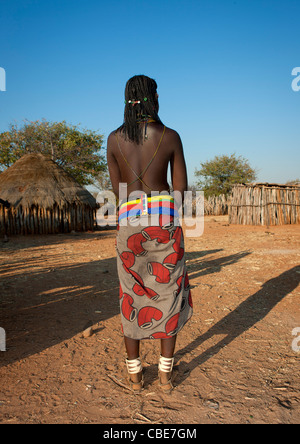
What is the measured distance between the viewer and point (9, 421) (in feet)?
5.72

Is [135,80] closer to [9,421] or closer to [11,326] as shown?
[9,421]

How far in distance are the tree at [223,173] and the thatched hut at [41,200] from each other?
59.0ft

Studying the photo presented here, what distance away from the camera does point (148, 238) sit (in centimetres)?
201

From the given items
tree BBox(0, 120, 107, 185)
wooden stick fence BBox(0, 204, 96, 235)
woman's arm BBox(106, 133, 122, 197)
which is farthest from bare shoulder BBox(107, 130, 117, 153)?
tree BBox(0, 120, 107, 185)

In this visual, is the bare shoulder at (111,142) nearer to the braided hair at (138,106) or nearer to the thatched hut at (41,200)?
the braided hair at (138,106)

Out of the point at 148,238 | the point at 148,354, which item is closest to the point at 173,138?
the point at 148,238

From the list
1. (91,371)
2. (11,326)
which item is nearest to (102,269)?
(11,326)

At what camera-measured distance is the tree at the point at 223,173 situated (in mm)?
28562

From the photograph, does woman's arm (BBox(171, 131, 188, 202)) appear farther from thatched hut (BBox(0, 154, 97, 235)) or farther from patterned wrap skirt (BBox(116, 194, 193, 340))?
thatched hut (BBox(0, 154, 97, 235))

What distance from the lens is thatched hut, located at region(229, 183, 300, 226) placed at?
13133 mm

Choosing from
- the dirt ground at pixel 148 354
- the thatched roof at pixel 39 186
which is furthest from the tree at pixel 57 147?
the dirt ground at pixel 148 354

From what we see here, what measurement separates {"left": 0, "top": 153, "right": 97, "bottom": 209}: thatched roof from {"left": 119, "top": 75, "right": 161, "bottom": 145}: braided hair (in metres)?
9.80

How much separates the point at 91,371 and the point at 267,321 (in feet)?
6.28

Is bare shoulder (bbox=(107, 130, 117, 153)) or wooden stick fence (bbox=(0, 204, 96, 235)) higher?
bare shoulder (bbox=(107, 130, 117, 153))
